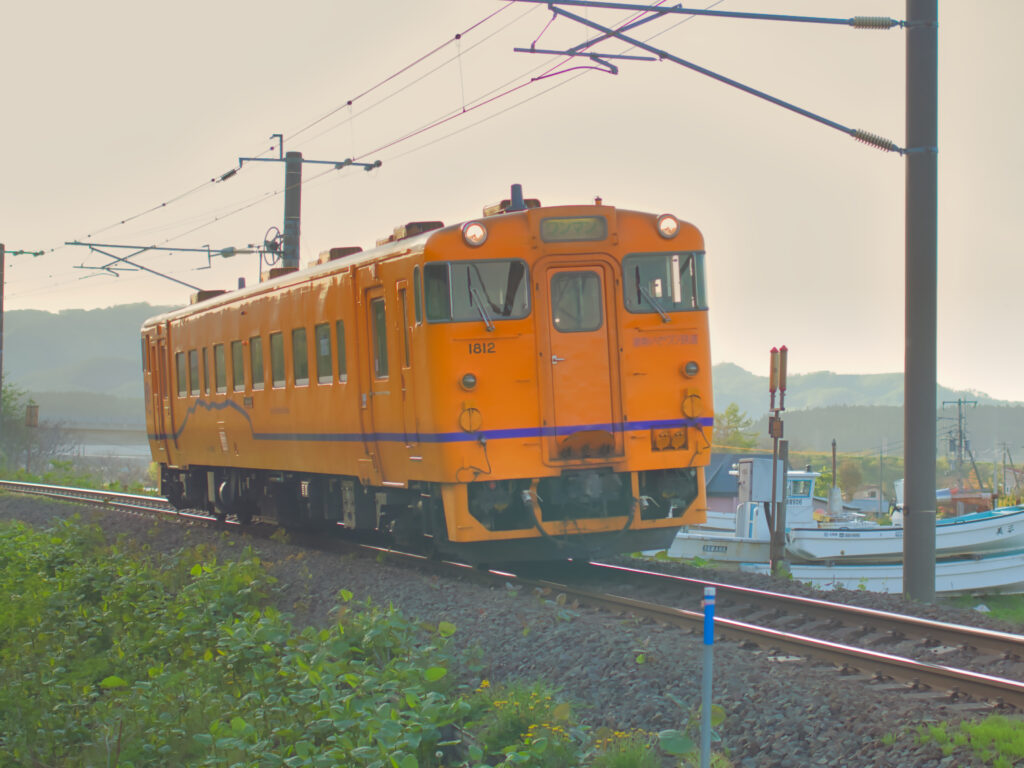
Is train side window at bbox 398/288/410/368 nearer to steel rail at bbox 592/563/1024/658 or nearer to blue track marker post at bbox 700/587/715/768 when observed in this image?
steel rail at bbox 592/563/1024/658

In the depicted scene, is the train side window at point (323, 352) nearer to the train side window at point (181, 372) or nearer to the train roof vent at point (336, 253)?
the train roof vent at point (336, 253)

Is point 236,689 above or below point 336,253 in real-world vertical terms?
below

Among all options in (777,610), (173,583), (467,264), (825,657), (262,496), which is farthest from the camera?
(262,496)

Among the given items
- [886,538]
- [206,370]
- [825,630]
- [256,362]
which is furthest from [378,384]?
[886,538]

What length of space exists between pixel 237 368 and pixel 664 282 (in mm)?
7166

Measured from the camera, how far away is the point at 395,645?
27.0ft

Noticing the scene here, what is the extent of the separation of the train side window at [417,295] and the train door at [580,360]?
112 cm

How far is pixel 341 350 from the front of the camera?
12.6m

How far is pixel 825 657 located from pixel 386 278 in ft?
19.4

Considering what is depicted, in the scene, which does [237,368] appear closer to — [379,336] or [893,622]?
[379,336]

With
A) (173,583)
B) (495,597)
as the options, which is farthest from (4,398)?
(495,597)

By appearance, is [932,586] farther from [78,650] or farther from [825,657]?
[78,650]

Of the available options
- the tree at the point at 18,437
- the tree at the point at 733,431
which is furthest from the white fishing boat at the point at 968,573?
the tree at the point at 733,431

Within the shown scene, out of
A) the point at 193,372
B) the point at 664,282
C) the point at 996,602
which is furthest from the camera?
the point at 996,602
